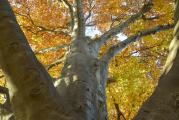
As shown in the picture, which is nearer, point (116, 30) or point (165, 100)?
point (165, 100)

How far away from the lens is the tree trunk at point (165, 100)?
209 cm

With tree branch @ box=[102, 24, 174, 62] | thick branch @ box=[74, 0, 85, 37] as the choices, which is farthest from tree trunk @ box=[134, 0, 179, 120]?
thick branch @ box=[74, 0, 85, 37]

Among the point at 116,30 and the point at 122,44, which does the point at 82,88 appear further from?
the point at 116,30

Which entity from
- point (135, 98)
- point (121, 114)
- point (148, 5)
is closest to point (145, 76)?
point (135, 98)

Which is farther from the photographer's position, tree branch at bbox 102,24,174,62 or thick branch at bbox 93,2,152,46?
thick branch at bbox 93,2,152,46

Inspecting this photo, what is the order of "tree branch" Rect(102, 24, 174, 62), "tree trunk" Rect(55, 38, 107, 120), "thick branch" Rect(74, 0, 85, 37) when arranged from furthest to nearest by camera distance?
"thick branch" Rect(74, 0, 85, 37) < "tree branch" Rect(102, 24, 174, 62) < "tree trunk" Rect(55, 38, 107, 120)

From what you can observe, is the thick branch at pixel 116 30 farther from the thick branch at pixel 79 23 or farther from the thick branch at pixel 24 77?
the thick branch at pixel 24 77

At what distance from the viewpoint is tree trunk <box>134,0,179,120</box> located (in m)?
2.09

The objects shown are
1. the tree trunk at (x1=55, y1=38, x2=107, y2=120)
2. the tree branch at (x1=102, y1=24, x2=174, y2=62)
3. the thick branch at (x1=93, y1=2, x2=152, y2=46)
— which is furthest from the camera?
the thick branch at (x1=93, y1=2, x2=152, y2=46)

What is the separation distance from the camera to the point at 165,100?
2.19 meters

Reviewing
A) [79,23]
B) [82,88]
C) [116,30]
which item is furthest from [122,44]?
[82,88]

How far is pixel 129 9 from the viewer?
10398 mm

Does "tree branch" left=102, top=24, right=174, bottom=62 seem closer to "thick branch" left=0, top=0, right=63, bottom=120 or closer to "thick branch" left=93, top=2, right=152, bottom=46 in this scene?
"thick branch" left=93, top=2, right=152, bottom=46

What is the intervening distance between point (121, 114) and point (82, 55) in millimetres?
7662
